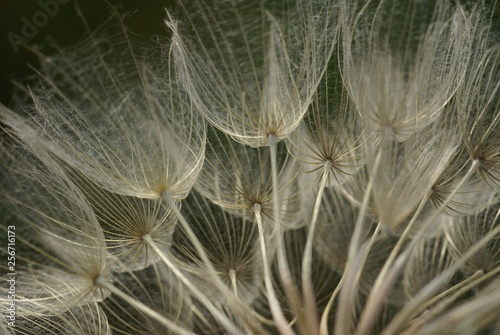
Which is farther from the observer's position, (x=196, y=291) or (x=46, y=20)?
(x=46, y=20)

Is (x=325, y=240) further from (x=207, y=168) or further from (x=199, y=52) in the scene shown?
(x=199, y=52)

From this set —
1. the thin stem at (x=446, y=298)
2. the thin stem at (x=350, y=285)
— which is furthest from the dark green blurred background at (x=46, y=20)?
the thin stem at (x=446, y=298)

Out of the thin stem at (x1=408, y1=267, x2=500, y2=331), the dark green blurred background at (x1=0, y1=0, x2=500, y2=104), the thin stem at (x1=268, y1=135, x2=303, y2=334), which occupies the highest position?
the dark green blurred background at (x1=0, y1=0, x2=500, y2=104)

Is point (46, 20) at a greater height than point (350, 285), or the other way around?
point (46, 20)

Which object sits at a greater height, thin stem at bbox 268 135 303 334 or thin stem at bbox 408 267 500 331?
thin stem at bbox 268 135 303 334

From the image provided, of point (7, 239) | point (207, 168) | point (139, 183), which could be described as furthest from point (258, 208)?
point (7, 239)

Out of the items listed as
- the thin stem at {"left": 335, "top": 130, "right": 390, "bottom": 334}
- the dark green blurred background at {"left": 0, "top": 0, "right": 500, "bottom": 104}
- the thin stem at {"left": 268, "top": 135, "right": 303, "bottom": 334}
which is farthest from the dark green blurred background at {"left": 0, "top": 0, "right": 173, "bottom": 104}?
the thin stem at {"left": 335, "top": 130, "right": 390, "bottom": 334}

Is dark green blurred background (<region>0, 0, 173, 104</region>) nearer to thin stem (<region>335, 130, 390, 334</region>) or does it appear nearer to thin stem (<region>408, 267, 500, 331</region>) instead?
thin stem (<region>335, 130, 390, 334</region>)

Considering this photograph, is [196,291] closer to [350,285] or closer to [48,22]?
[350,285]

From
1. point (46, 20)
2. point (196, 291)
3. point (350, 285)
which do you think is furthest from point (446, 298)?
point (46, 20)
